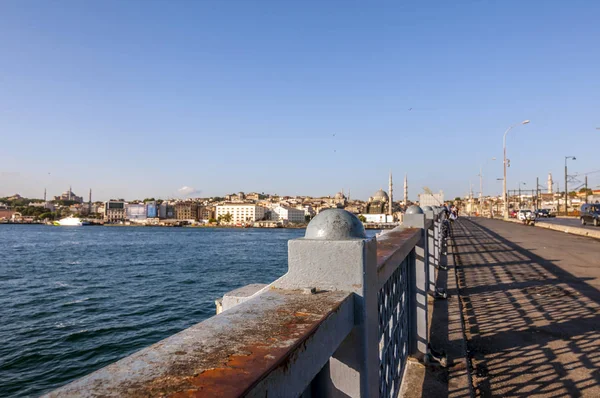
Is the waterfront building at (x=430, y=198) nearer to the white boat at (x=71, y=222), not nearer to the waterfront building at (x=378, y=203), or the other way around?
the waterfront building at (x=378, y=203)

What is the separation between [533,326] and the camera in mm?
4617

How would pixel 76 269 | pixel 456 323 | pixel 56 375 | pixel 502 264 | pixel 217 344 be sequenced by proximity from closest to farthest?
pixel 217 344
pixel 456 323
pixel 502 264
pixel 56 375
pixel 76 269

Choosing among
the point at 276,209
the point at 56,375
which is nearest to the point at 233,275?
the point at 56,375

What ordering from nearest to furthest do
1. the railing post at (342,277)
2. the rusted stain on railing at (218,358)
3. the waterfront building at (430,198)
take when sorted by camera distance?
the rusted stain on railing at (218,358)
the railing post at (342,277)
the waterfront building at (430,198)

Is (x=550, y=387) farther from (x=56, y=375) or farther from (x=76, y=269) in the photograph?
(x=76, y=269)

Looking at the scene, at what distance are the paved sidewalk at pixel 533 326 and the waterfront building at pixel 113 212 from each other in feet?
555

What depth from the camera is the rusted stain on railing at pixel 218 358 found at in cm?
68

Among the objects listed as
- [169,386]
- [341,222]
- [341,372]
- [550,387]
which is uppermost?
[341,222]

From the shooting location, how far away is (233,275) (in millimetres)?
28547

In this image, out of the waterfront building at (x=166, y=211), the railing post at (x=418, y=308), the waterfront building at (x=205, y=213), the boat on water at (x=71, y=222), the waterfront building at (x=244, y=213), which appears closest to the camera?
the railing post at (x=418, y=308)

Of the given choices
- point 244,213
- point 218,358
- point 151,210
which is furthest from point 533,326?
point 151,210

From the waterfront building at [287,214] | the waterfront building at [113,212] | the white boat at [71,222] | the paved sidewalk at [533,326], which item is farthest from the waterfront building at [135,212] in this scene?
the paved sidewalk at [533,326]

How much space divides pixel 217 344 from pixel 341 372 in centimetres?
73

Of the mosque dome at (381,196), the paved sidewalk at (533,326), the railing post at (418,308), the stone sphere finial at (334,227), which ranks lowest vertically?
the paved sidewalk at (533,326)
